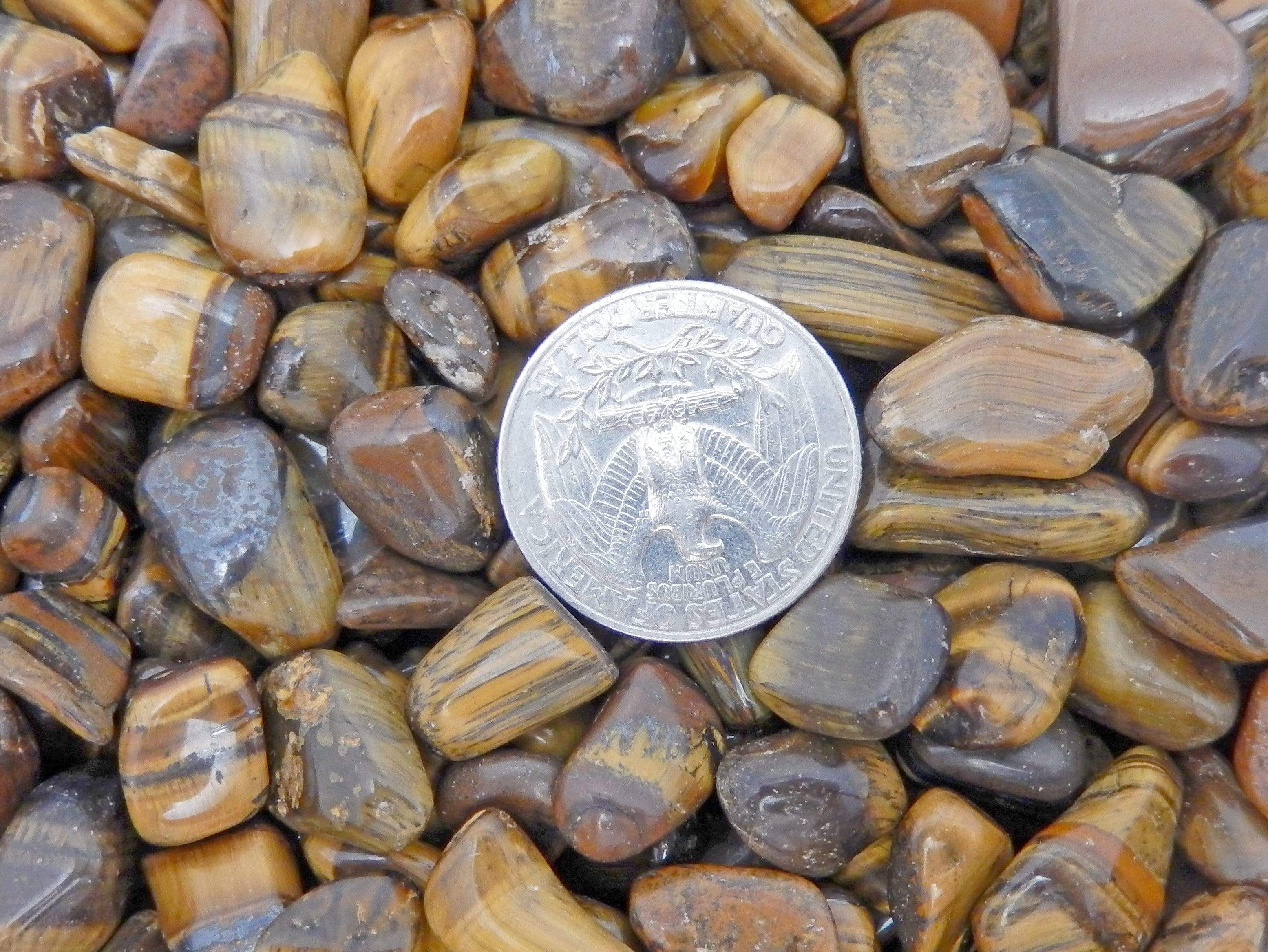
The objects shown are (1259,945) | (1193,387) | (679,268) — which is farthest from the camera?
(679,268)

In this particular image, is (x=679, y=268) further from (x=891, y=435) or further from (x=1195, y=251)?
(x=1195, y=251)

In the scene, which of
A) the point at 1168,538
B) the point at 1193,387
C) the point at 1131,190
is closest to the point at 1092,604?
the point at 1168,538

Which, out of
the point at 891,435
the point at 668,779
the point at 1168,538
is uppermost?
the point at 891,435

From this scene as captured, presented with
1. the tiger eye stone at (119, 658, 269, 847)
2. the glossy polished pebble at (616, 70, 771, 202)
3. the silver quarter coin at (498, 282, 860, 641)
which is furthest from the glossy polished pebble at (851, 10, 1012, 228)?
the tiger eye stone at (119, 658, 269, 847)

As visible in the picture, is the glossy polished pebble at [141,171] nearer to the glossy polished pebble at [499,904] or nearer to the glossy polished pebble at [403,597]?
the glossy polished pebble at [403,597]

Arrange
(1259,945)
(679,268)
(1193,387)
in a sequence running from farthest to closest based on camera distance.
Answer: (679,268) → (1193,387) → (1259,945)

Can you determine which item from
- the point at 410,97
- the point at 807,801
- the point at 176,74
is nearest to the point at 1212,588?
the point at 807,801
